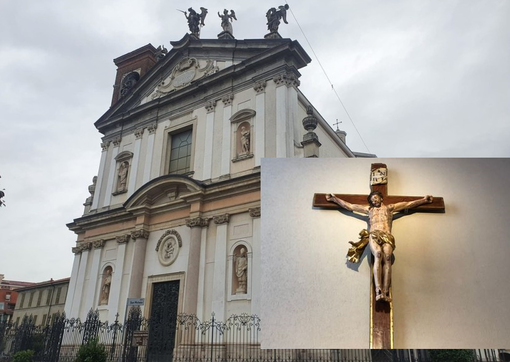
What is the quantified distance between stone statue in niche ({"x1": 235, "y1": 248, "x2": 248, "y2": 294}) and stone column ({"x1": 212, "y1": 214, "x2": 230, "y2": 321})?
1.38 feet

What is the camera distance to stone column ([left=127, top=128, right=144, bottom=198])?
16.1 m

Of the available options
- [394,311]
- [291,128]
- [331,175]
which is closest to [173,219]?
[291,128]

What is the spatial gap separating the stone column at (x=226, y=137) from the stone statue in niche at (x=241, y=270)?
2803 mm

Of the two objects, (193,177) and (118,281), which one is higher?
(193,177)

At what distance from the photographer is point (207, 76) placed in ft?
50.6

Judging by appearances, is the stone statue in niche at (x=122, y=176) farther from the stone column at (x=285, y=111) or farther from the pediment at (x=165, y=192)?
the stone column at (x=285, y=111)

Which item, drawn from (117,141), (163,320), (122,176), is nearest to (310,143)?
(163,320)

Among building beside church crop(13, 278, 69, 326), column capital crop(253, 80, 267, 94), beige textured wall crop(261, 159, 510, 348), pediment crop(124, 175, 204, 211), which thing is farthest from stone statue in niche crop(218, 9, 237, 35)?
building beside church crop(13, 278, 69, 326)

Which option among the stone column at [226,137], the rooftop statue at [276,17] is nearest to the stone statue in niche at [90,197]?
the stone column at [226,137]

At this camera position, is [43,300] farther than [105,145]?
Yes

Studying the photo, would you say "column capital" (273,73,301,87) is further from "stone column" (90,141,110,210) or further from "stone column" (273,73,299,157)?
"stone column" (90,141,110,210)

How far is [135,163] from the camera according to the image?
16516 millimetres

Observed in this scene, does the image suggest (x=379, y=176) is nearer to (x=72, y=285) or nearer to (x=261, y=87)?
(x=261, y=87)

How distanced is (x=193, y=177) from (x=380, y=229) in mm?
10635
